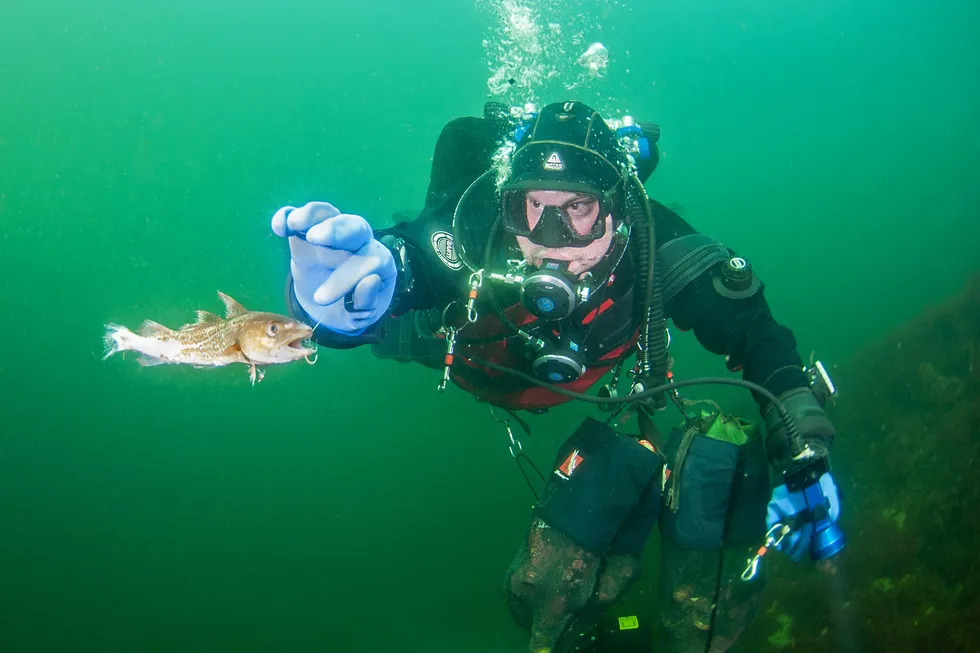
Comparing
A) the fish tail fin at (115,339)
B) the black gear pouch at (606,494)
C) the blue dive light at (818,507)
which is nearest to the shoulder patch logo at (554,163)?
the black gear pouch at (606,494)

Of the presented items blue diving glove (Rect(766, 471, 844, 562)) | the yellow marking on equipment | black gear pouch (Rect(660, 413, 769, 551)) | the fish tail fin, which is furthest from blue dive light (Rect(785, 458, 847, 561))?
the fish tail fin

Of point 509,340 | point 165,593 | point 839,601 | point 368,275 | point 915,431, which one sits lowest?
point 165,593

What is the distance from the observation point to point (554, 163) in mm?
2928

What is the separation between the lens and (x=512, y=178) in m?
3.09

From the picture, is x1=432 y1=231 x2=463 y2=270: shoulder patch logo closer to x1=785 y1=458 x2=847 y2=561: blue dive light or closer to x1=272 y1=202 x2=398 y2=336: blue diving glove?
x1=272 y1=202 x2=398 y2=336: blue diving glove

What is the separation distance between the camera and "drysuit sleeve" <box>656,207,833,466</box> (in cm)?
271

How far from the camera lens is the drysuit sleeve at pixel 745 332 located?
2.71 metres

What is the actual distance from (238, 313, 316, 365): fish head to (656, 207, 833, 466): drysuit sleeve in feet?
8.62

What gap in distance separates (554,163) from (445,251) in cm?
95

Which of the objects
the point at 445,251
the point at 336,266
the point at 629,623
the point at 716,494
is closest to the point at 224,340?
the point at 336,266

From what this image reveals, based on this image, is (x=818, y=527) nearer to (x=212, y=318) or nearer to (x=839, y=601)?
(x=212, y=318)

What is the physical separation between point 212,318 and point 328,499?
2547 centimetres

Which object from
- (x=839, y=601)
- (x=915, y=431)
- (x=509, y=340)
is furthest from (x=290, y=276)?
(x=915, y=431)

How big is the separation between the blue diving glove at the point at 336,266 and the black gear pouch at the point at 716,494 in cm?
232
